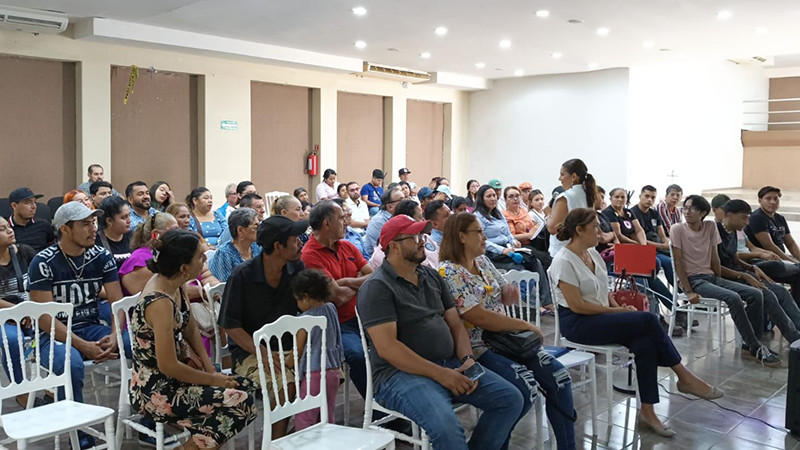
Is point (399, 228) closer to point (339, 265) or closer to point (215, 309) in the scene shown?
point (339, 265)

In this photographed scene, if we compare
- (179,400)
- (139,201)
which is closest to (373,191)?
(139,201)

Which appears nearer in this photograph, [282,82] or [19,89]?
[19,89]

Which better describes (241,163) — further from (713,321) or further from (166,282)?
(166,282)

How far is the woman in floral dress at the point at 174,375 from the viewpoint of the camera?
2.59 m

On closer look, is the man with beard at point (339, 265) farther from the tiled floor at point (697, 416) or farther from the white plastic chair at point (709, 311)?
the white plastic chair at point (709, 311)

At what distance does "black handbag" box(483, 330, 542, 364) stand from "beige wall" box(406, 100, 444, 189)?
438 inches

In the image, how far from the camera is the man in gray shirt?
2758 mm

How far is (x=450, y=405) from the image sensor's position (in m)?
2.78

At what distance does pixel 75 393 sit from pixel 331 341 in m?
1.24

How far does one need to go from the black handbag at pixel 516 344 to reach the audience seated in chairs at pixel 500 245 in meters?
2.82

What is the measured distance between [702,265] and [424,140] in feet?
31.7

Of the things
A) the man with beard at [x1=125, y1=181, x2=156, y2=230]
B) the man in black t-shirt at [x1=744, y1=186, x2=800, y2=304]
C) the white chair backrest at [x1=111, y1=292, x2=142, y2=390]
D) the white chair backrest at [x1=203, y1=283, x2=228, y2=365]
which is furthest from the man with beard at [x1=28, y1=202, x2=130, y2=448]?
the man in black t-shirt at [x1=744, y1=186, x2=800, y2=304]

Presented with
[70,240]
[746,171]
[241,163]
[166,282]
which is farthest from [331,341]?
[746,171]

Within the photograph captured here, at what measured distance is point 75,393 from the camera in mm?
3225
